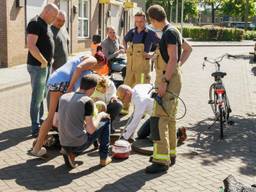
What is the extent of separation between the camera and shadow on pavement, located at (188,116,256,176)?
6.45 meters

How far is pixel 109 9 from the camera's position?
28578mm

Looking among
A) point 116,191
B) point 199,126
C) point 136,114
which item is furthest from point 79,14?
point 116,191

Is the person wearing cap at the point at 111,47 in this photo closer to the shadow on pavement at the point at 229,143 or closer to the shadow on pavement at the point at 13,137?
the shadow on pavement at the point at 229,143

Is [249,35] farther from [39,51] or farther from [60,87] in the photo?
[60,87]

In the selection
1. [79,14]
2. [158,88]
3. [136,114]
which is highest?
[79,14]

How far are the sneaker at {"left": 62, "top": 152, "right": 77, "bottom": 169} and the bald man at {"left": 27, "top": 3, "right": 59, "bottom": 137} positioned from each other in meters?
1.57

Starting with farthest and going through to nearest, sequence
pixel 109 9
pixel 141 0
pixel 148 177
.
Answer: pixel 141 0, pixel 109 9, pixel 148 177

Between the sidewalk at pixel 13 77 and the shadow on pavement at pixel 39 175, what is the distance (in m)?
6.02

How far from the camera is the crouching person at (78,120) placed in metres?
5.45

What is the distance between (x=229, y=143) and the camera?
735 centimetres

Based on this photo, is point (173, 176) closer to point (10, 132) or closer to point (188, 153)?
point (188, 153)

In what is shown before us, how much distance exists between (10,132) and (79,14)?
1721 centimetres

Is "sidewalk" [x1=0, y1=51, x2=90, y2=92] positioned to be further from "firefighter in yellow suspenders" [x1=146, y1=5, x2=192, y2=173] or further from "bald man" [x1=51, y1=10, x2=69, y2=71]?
"firefighter in yellow suspenders" [x1=146, y1=5, x2=192, y2=173]

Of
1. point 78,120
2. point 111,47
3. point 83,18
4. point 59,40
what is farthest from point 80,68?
point 83,18
